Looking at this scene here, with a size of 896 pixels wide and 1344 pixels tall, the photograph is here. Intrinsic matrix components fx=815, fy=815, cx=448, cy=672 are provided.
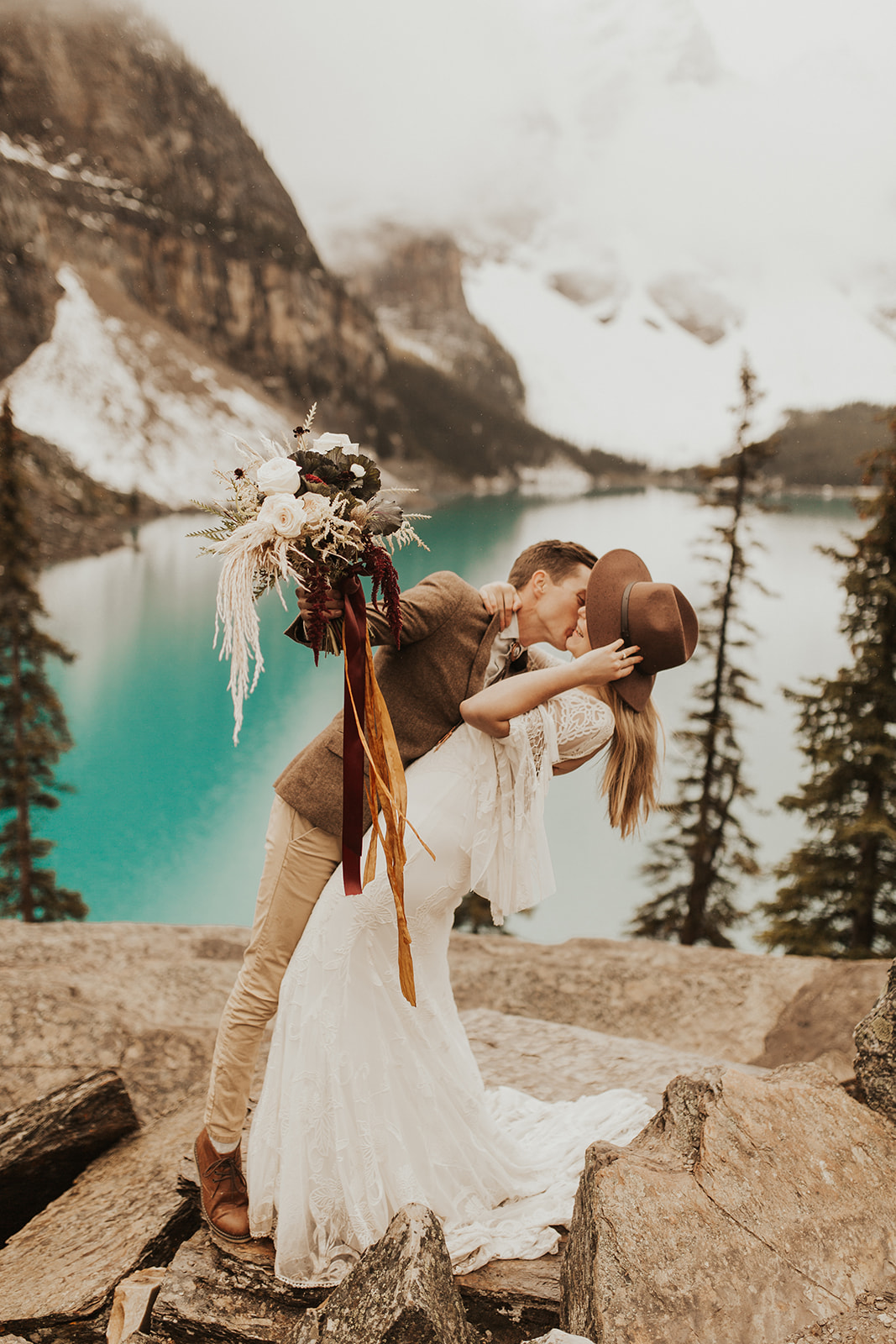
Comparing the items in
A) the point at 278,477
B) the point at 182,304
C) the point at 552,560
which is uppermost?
the point at 182,304

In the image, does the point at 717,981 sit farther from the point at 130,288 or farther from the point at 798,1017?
the point at 130,288

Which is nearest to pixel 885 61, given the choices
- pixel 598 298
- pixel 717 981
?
pixel 598 298

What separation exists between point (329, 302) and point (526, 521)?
4.25 metres

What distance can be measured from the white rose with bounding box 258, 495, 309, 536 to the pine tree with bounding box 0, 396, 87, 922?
29.7 ft

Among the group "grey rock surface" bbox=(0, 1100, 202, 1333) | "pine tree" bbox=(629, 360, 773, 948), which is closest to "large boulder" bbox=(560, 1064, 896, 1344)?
"grey rock surface" bbox=(0, 1100, 202, 1333)

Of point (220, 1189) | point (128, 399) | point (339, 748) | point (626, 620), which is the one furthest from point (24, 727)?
point (626, 620)

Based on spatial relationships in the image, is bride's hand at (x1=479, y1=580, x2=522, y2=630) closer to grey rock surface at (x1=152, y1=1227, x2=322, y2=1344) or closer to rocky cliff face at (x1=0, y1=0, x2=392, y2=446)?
grey rock surface at (x1=152, y1=1227, x2=322, y2=1344)

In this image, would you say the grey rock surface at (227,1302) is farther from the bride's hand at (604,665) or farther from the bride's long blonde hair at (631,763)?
the bride's hand at (604,665)

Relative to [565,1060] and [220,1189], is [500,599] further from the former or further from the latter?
[565,1060]

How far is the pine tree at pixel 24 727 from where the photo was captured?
31.1 ft

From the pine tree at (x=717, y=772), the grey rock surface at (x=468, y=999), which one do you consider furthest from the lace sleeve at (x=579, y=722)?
the pine tree at (x=717, y=772)

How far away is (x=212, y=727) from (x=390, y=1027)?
10393 millimetres

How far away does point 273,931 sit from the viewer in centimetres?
206

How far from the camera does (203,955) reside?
5.96m
